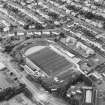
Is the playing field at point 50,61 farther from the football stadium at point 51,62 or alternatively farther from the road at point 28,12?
the road at point 28,12

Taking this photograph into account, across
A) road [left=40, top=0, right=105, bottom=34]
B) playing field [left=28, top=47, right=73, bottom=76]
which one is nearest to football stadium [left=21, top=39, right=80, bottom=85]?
playing field [left=28, top=47, right=73, bottom=76]

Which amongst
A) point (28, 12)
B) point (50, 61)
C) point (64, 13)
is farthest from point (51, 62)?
point (28, 12)

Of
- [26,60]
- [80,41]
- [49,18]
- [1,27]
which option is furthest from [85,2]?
[26,60]

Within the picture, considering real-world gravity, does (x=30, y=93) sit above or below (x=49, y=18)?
below

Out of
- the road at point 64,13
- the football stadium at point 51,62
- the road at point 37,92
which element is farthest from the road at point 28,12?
the road at point 37,92

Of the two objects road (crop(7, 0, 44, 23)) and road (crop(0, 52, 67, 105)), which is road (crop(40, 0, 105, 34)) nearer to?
road (crop(7, 0, 44, 23))

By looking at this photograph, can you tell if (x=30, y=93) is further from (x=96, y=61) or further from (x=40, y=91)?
(x=96, y=61)

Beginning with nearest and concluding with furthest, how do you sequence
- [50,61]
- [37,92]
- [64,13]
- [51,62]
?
[37,92], [51,62], [50,61], [64,13]

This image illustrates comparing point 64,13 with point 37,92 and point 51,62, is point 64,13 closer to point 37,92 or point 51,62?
point 51,62
